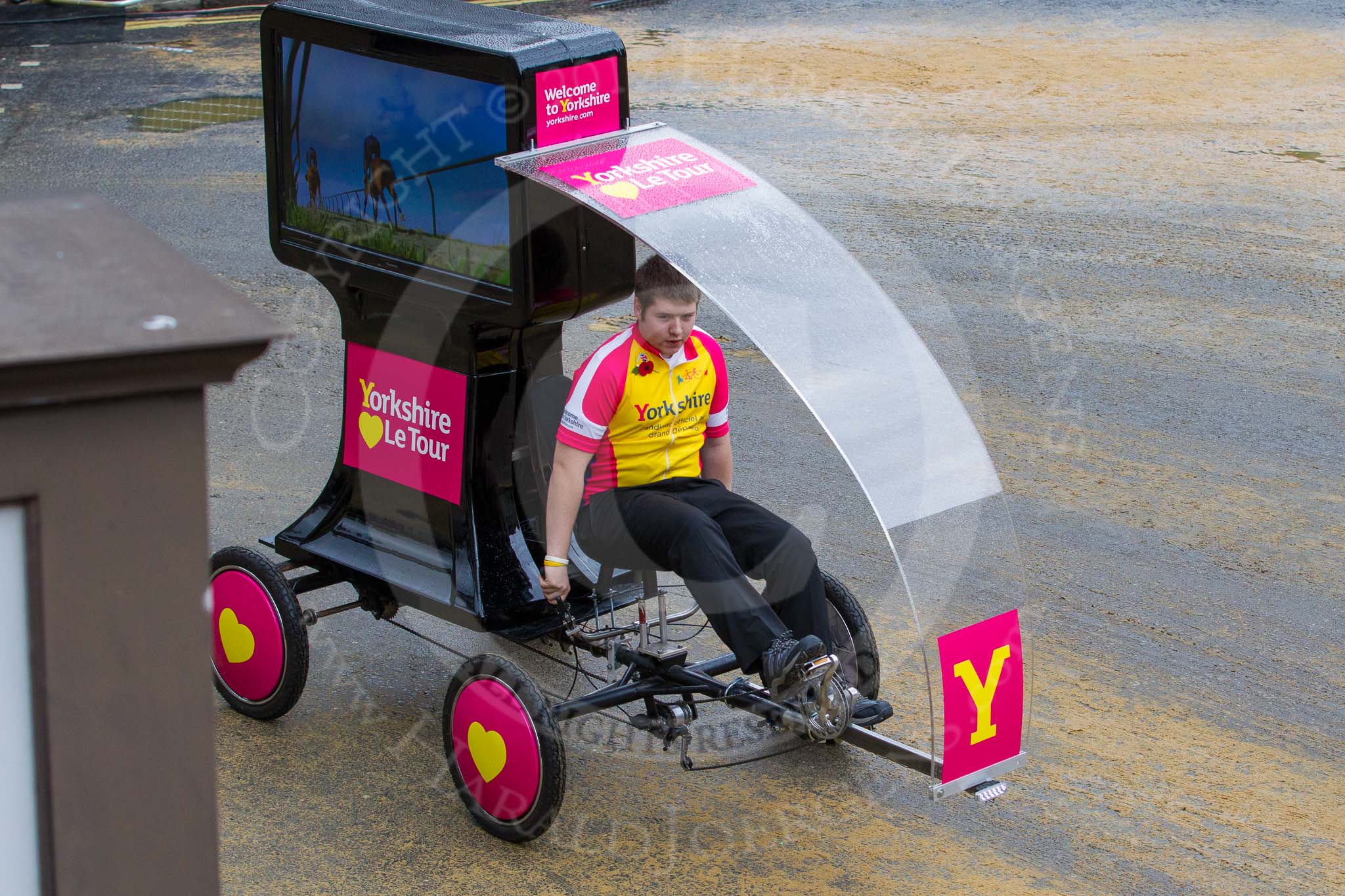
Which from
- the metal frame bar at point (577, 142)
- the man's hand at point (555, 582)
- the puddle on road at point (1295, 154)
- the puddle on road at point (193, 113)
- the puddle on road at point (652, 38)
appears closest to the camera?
the metal frame bar at point (577, 142)

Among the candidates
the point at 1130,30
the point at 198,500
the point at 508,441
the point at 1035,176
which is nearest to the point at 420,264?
the point at 508,441

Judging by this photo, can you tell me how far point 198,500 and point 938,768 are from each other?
8.18 ft

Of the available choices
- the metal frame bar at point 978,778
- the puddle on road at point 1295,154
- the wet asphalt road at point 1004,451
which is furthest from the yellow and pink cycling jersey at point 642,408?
the puddle on road at point 1295,154

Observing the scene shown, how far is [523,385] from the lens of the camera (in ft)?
16.0

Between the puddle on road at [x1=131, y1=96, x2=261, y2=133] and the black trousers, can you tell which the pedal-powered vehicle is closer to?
the black trousers

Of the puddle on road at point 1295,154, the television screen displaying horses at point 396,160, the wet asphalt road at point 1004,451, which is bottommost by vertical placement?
the wet asphalt road at point 1004,451

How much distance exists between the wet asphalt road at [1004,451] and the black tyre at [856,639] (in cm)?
30

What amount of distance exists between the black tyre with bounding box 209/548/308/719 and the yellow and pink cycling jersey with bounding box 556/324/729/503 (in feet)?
3.50

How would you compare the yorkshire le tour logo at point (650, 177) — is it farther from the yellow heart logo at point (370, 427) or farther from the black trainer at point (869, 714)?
the black trainer at point (869, 714)

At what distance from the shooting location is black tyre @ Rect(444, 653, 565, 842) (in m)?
4.23

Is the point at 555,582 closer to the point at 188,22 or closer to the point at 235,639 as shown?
the point at 235,639

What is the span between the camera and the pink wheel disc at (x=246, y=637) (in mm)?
4863

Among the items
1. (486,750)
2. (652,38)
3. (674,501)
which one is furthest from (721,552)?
(652,38)

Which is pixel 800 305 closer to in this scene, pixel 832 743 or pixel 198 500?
pixel 832 743
